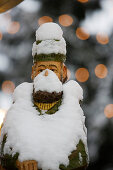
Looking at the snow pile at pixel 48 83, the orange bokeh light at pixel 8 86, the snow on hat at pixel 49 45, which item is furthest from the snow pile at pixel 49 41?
the orange bokeh light at pixel 8 86

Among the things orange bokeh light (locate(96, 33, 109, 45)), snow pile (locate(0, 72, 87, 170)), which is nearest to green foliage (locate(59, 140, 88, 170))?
snow pile (locate(0, 72, 87, 170))

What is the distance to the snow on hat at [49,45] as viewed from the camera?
60.5 inches

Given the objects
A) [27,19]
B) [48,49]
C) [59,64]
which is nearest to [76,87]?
[59,64]

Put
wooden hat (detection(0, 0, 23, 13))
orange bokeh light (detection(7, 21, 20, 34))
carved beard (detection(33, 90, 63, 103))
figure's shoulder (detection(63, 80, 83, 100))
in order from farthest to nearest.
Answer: orange bokeh light (detection(7, 21, 20, 34)), wooden hat (detection(0, 0, 23, 13)), figure's shoulder (detection(63, 80, 83, 100)), carved beard (detection(33, 90, 63, 103))

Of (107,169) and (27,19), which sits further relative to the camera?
(27,19)

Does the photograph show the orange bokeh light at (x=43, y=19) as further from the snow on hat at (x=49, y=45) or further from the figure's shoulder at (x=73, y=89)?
the figure's shoulder at (x=73, y=89)

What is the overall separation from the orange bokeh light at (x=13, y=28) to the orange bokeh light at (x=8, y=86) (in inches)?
22.4

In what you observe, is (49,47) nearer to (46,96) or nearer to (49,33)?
(49,33)

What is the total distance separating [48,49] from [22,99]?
1.16 feet

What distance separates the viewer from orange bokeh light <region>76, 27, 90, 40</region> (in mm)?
2623

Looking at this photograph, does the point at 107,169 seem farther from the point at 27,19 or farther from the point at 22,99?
the point at 27,19

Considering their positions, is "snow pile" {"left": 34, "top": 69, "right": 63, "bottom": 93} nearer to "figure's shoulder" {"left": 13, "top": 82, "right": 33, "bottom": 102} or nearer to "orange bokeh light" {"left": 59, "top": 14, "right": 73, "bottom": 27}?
"figure's shoulder" {"left": 13, "top": 82, "right": 33, "bottom": 102}

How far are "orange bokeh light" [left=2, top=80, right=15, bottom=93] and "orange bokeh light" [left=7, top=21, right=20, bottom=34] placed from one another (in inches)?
22.4

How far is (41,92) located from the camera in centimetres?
142
